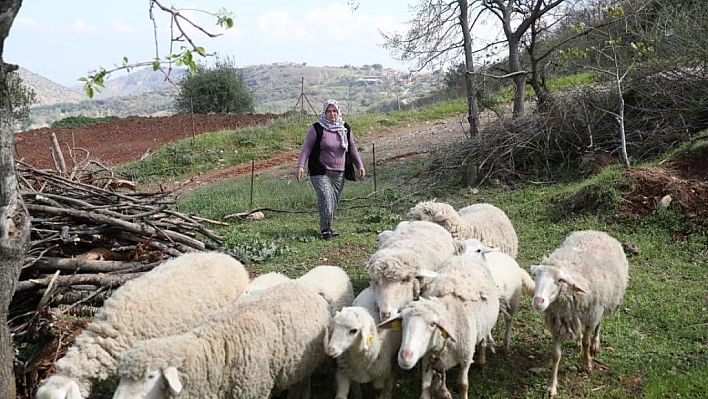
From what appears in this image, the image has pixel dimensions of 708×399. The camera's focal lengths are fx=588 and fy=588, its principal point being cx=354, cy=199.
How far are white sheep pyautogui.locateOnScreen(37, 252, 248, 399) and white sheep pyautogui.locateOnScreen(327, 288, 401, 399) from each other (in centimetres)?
128

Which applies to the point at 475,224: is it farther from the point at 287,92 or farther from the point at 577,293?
the point at 287,92

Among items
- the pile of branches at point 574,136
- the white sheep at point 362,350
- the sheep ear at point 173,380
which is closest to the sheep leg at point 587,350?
the white sheep at point 362,350

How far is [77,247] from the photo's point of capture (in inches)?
263

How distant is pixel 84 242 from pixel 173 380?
136 inches

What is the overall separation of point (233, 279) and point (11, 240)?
2.16 metres

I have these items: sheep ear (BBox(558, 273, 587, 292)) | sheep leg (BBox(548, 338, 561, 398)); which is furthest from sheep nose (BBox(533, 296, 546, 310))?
sheep leg (BBox(548, 338, 561, 398))

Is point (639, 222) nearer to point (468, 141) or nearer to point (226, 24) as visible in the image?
point (468, 141)

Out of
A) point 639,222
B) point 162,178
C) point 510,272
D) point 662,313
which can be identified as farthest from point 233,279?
point 162,178

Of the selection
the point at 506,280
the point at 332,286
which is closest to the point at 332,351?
the point at 332,286

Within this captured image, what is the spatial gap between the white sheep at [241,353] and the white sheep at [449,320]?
68 centimetres

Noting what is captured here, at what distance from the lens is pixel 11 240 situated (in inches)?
148

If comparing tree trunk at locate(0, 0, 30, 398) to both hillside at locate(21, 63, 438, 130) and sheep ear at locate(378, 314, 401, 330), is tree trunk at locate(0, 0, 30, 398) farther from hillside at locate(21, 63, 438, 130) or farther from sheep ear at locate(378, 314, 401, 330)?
hillside at locate(21, 63, 438, 130)

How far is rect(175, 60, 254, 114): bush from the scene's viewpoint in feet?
109

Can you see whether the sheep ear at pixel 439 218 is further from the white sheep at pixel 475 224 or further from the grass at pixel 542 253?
the grass at pixel 542 253
